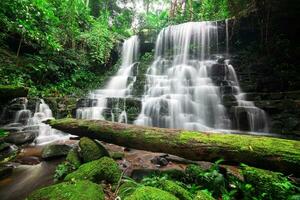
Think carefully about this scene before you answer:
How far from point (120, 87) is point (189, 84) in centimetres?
487

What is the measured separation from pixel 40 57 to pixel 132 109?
645cm

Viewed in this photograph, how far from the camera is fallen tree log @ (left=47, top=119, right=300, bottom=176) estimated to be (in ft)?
8.70

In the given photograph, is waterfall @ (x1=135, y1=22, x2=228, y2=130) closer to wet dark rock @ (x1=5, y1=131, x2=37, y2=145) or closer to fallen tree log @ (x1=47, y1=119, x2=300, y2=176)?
wet dark rock @ (x1=5, y1=131, x2=37, y2=145)

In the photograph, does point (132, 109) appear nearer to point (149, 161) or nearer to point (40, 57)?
point (149, 161)

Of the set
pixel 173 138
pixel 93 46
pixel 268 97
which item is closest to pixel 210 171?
pixel 173 138

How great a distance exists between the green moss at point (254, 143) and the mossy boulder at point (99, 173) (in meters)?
1.26

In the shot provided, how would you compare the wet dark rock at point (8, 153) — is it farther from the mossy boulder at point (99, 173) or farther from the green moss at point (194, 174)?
the green moss at point (194, 174)

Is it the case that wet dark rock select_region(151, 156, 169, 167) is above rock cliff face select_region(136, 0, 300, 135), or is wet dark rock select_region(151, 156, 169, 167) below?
below

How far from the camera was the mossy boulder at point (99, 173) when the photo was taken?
2848 millimetres

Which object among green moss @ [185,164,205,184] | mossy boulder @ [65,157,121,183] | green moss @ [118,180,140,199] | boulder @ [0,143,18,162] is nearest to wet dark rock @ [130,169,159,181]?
mossy boulder @ [65,157,121,183]

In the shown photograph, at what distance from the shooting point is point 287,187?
2285 millimetres

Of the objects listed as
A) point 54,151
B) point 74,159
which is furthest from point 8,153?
point 74,159

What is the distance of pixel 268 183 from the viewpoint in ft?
8.00

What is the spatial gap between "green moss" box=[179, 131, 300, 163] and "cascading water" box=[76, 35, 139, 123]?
5270mm
